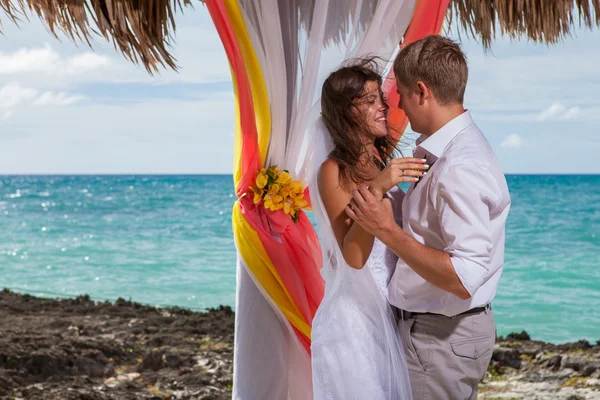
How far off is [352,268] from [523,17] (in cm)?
201

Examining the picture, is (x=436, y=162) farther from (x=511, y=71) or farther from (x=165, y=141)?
(x=165, y=141)

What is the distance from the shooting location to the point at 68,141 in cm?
3058

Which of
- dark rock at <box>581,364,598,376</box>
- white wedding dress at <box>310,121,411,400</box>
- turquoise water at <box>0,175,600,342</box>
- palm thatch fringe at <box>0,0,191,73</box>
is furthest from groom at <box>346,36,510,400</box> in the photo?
turquoise water at <box>0,175,600,342</box>

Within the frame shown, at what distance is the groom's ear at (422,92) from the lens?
164 centimetres

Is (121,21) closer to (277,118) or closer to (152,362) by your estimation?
(277,118)

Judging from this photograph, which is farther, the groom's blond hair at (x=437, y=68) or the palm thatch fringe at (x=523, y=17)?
the palm thatch fringe at (x=523, y=17)

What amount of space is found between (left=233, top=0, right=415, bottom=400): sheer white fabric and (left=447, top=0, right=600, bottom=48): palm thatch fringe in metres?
0.67

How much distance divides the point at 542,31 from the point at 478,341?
221cm

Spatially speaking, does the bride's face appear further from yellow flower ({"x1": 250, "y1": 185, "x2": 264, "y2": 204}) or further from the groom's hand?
yellow flower ({"x1": 250, "y1": 185, "x2": 264, "y2": 204})

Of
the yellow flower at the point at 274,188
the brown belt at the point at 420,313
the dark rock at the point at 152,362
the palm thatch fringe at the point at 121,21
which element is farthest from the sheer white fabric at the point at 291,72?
the dark rock at the point at 152,362

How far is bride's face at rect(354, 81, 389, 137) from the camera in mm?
1985

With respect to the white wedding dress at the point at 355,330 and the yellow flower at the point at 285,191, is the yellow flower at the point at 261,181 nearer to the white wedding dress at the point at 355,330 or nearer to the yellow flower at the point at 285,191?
the yellow flower at the point at 285,191

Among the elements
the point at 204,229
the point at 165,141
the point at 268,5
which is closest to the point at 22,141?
the point at 165,141

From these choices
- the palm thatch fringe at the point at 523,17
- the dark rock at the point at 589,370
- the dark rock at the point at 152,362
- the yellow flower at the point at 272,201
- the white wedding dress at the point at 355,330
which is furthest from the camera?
the dark rock at the point at 152,362
